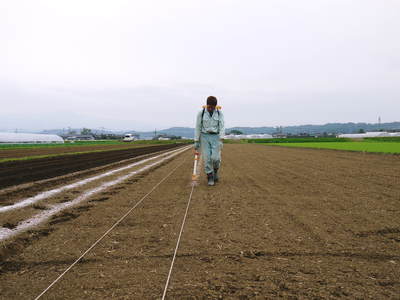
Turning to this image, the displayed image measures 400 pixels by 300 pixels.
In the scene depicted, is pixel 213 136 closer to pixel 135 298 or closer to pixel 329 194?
pixel 329 194

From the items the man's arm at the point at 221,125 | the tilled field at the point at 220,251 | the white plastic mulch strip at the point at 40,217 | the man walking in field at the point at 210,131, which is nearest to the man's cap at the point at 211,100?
the man walking in field at the point at 210,131

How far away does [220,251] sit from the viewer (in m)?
3.81

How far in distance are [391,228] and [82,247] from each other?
14.3ft

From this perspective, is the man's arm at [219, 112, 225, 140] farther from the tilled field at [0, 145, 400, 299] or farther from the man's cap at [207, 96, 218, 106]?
the tilled field at [0, 145, 400, 299]

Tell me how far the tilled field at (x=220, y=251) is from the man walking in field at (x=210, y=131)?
6.65 ft

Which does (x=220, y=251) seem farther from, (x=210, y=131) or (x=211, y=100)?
(x=211, y=100)

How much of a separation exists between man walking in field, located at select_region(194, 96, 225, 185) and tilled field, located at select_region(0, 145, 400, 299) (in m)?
2.03

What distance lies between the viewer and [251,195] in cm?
740

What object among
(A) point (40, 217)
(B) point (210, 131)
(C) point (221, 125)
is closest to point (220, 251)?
(A) point (40, 217)

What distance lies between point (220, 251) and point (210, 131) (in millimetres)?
5169

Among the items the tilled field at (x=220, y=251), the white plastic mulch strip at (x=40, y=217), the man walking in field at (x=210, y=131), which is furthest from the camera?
the man walking in field at (x=210, y=131)

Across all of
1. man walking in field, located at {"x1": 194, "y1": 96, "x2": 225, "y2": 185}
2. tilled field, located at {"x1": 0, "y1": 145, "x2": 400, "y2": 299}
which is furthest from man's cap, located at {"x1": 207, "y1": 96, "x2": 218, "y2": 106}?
tilled field, located at {"x1": 0, "y1": 145, "x2": 400, "y2": 299}

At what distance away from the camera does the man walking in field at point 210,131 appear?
8672 millimetres

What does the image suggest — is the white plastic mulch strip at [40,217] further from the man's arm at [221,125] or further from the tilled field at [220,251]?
the man's arm at [221,125]
